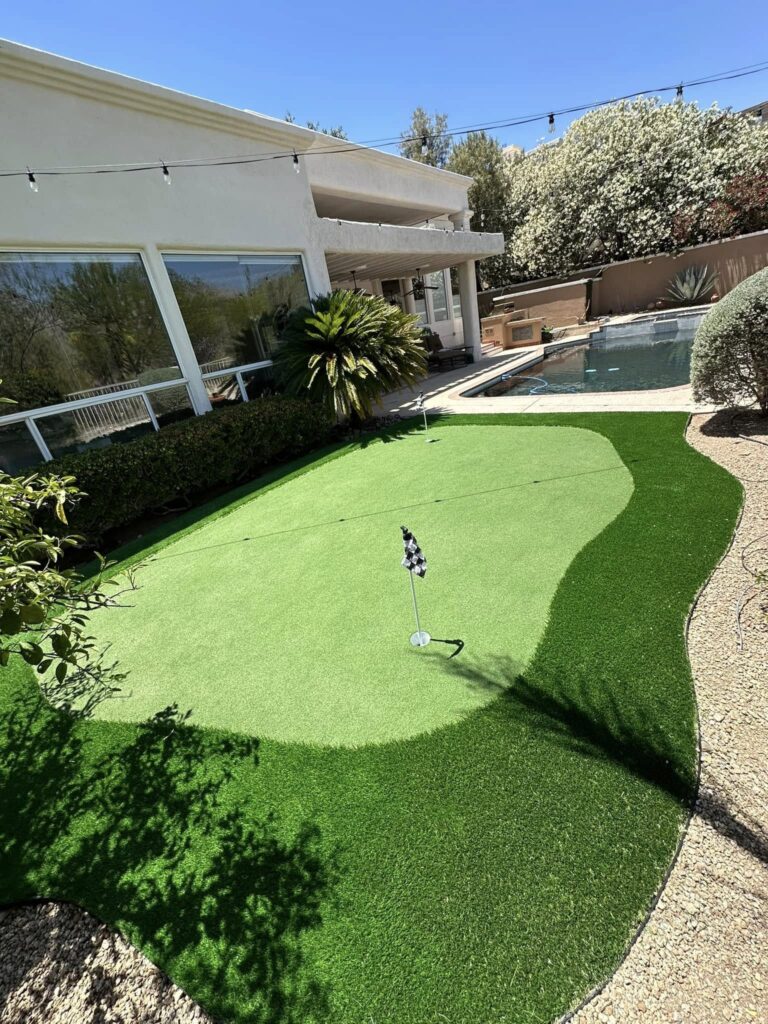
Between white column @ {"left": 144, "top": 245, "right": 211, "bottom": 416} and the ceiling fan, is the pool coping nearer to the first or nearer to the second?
the ceiling fan

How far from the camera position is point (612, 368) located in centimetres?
1254

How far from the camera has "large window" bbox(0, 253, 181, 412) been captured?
6152 millimetres

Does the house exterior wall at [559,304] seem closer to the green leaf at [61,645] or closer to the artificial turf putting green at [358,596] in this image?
the artificial turf putting green at [358,596]

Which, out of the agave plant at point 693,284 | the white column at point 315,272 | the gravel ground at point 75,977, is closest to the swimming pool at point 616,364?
the agave plant at point 693,284

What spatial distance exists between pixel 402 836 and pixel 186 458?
20.8 feet

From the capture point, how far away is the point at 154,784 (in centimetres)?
258

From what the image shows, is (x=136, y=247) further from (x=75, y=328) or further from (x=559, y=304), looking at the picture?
(x=559, y=304)

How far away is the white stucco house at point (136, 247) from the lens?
19.8ft

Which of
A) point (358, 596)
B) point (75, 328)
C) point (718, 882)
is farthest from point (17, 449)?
point (718, 882)

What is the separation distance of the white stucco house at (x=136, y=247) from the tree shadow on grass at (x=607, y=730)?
7213mm

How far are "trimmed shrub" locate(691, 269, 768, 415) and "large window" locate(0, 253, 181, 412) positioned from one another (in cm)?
852

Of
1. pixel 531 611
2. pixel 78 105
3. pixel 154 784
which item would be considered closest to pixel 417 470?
pixel 531 611

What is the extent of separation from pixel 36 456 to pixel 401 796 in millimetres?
7140

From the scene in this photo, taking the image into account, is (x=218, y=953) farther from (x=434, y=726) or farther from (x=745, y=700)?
(x=745, y=700)
